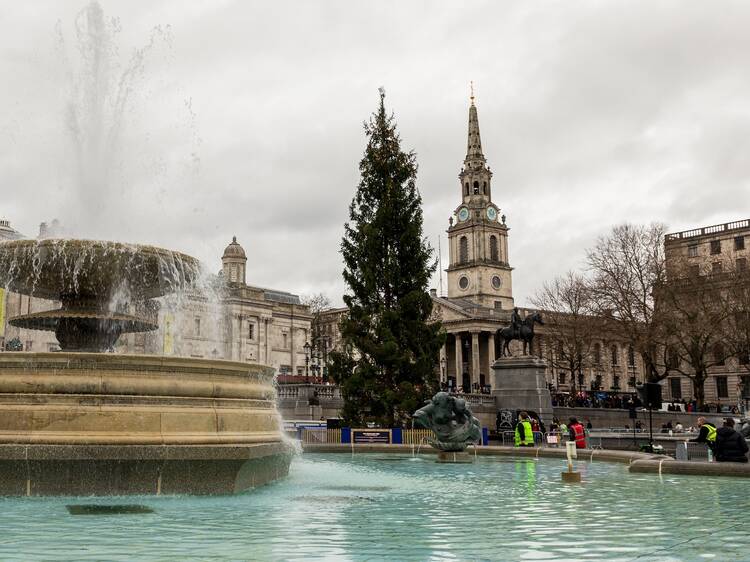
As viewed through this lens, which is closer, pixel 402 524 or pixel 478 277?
pixel 402 524

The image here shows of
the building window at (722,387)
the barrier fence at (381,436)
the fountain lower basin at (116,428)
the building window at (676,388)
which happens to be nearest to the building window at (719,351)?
the barrier fence at (381,436)

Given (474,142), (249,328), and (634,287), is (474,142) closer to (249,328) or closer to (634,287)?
(249,328)

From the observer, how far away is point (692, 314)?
163 feet

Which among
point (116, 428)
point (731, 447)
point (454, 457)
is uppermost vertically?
point (116, 428)

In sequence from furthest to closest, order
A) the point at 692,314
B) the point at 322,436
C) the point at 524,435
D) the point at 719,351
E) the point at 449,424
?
the point at 719,351 < the point at 692,314 < the point at 322,436 < the point at 524,435 < the point at 449,424

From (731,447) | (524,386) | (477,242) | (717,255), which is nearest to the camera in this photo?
(731,447)

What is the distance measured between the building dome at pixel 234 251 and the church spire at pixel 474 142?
4315 centimetres

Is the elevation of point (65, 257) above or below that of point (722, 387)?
above

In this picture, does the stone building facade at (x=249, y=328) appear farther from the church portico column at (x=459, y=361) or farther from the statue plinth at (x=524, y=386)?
the statue plinth at (x=524, y=386)

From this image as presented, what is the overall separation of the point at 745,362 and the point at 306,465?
1860 inches

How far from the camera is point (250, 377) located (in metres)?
11.0

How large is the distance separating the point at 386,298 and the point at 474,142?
277ft

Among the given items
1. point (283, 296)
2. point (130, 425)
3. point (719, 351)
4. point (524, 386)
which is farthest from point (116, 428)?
point (283, 296)

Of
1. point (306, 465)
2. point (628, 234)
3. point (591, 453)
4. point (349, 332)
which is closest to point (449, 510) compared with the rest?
point (306, 465)
